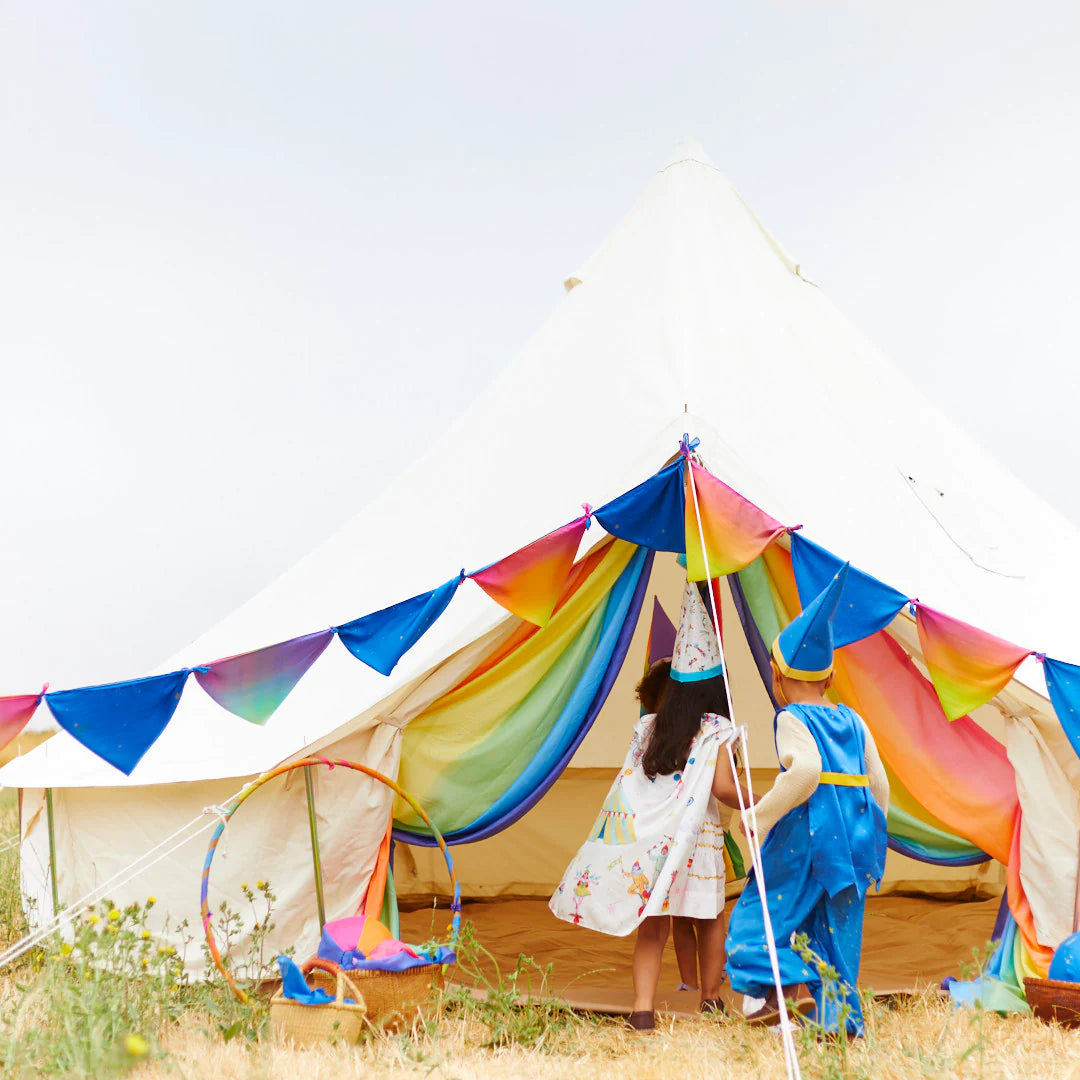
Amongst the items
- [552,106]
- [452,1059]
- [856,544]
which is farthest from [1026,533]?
[552,106]

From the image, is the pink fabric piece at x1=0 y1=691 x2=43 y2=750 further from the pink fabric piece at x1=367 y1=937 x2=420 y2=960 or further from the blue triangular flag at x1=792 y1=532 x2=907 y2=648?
the blue triangular flag at x1=792 y1=532 x2=907 y2=648

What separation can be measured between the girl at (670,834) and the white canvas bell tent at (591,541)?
1.21 ft

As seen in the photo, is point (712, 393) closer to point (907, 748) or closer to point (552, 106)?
point (907, 748)

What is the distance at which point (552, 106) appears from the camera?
934cm

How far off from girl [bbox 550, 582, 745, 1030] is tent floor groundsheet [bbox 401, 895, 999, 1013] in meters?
0.21

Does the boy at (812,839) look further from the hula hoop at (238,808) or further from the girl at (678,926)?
the hula hoop at (238,808)

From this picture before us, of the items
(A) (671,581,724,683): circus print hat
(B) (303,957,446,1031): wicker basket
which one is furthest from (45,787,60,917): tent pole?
A: (A) (671,581,724,683): circus print hat

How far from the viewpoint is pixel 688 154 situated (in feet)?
15.5

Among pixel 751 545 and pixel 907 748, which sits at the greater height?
pixel 751 545

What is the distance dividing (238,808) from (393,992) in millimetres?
749

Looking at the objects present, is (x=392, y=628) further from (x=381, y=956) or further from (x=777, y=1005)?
(x=777, y=1005)

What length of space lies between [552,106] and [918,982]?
813cm

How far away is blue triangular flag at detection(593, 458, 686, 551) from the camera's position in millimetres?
2771

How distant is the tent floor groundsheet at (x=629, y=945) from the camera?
3137 millimetres
